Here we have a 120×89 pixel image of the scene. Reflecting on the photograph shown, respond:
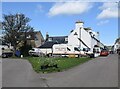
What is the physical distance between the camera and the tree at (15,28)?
7262cm

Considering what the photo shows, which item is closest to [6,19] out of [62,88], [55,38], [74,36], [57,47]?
[57,47]

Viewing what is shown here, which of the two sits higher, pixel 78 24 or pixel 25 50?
pixel 78 24

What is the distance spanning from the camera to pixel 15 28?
73375 millimetres

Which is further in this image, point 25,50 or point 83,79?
point 25,50

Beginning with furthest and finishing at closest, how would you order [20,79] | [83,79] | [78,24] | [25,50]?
[78,24] → [25,50] → [20,79] → [83,79]

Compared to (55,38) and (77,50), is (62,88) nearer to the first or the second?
(77,50)

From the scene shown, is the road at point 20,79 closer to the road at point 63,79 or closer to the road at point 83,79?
the road at point 63,79

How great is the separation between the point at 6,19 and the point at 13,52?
795 centimetres


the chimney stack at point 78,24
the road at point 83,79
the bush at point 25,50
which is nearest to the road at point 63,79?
the road at point 83,79

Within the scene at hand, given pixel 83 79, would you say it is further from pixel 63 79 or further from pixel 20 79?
pixel 20 79

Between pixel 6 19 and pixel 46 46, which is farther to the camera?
pixel 46 46

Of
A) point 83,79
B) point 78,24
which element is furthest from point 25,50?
point 83,79

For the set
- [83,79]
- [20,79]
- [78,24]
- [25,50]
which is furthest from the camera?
[78,24]

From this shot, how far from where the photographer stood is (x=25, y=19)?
74.6 meters
